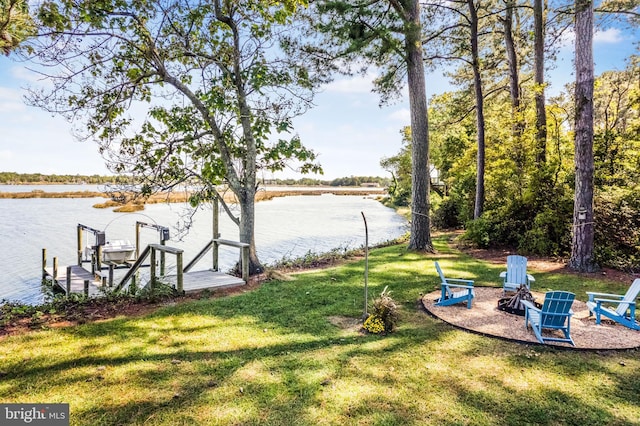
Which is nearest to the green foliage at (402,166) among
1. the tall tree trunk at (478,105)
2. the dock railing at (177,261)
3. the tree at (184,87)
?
the tall tree trunk at (478,105)

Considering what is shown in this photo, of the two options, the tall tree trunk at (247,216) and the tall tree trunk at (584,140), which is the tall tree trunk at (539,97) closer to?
the tall tree trunk at (584,140)

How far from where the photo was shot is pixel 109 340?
4418 millimetres

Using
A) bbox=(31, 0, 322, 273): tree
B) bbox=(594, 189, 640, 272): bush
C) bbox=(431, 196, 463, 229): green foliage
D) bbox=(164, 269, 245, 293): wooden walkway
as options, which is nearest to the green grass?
bbox=(164, 269, 245, 293): wooden walkway

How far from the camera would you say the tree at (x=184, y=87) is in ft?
22.7

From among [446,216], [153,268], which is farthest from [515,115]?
[153,268]

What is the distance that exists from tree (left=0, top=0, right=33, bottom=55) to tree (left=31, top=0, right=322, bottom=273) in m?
0.74

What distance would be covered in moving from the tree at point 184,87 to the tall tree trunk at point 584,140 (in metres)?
6.50

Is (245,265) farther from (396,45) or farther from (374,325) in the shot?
(396,45)

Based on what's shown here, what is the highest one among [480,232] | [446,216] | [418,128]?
[418,128]

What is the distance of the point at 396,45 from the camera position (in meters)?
9.62

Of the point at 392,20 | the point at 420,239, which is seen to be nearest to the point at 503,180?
the point at 420,239

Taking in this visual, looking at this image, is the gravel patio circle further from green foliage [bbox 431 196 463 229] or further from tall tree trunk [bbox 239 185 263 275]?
green foliage [bbox 431 196 463 229]

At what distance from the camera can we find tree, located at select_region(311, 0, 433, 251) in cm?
951

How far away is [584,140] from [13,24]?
37.9 feet
